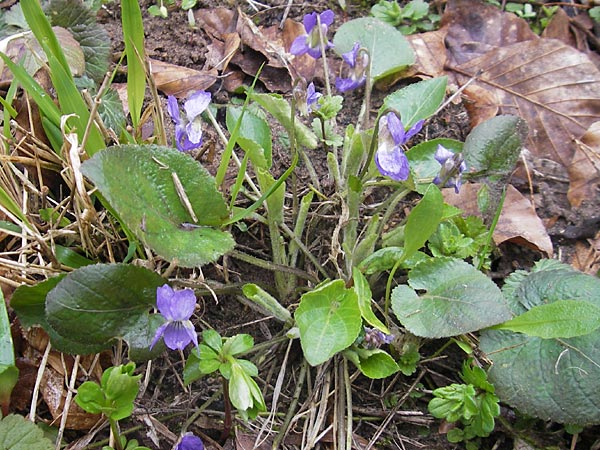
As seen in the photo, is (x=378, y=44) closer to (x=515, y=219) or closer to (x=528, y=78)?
(x=528, y=78)

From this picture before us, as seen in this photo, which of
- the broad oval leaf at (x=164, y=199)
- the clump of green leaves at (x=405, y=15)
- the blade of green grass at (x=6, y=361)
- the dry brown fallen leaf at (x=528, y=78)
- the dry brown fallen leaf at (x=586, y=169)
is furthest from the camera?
the clump of green leaves at (x=405, y=15)

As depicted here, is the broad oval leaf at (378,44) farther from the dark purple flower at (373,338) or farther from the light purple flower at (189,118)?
the dark purple flower at (373,338)

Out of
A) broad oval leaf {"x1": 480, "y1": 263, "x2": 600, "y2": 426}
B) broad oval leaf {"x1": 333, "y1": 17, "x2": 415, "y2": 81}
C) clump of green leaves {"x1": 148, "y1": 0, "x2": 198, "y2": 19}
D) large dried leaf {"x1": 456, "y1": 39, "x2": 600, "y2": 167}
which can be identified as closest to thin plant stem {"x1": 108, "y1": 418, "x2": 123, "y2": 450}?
broad oval leaf {"x1": 480, "y1": 263, "x2": 600, "y2": 426}

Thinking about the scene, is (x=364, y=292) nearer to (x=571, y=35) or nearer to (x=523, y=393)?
(x=523, y=393)

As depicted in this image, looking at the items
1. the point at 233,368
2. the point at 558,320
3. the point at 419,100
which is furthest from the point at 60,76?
the point at 558,320

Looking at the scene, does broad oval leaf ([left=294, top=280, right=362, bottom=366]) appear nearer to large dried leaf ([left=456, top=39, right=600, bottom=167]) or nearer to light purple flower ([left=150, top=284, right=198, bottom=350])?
light purple flower ([left=150, top=284, right=198, bottom=350])

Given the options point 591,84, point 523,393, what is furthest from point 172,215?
point 591,84

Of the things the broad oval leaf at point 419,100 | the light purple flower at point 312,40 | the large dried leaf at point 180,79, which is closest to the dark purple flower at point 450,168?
the broad oval leaf at point 419,100
